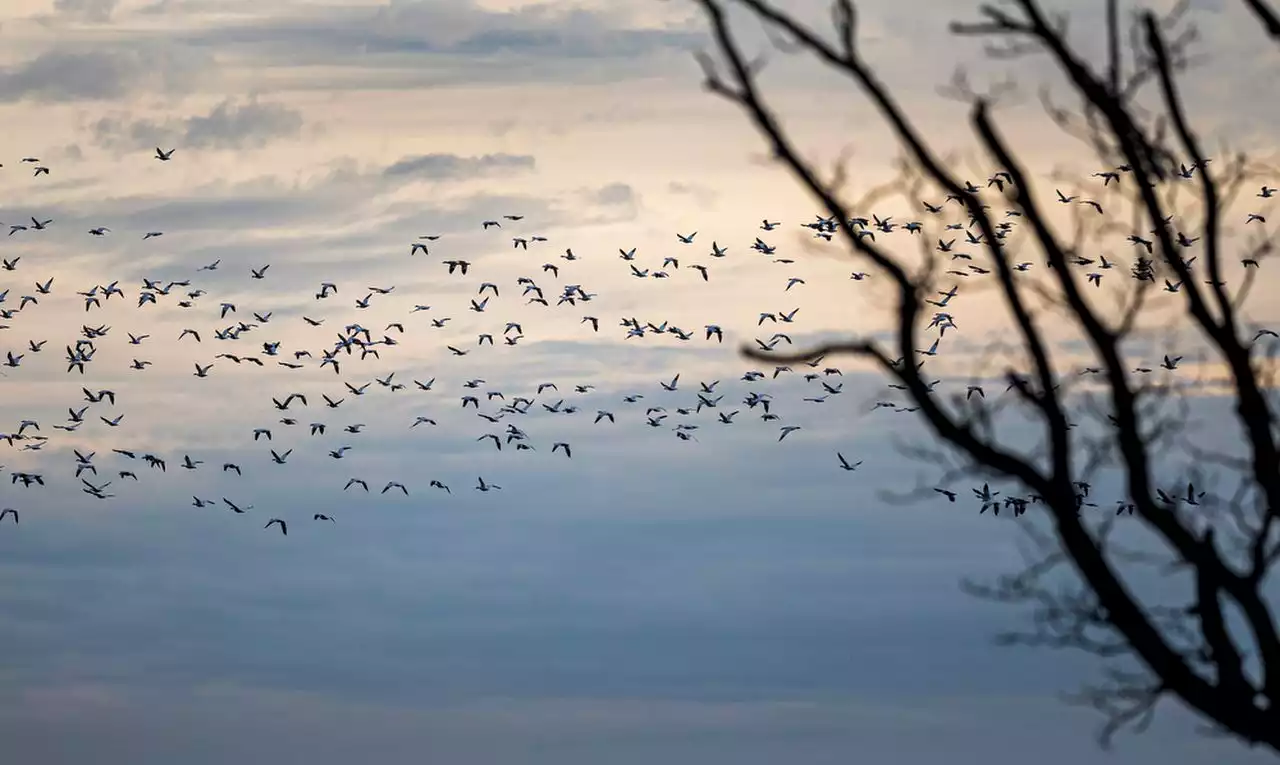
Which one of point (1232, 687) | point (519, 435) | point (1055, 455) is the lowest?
point (1232, 687)

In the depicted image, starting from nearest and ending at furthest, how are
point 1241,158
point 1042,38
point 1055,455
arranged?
1. point 1055,455
2. point 1042,38
3. point 1241,158

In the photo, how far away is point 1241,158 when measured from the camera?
7320 millimetres

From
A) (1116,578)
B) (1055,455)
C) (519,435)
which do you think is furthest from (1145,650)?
(519,435)

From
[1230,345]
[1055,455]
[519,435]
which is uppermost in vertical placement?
[519,435]

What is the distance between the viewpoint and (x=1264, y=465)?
6836 mm

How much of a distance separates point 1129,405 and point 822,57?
5.72 ft

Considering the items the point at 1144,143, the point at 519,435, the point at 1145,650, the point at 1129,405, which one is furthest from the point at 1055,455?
the point at 519,435

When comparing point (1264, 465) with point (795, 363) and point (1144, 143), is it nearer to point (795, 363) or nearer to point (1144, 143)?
point (1144, 143)

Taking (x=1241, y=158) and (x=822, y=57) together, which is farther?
(x=1241, y=158)

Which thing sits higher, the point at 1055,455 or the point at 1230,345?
the point at 1230,345

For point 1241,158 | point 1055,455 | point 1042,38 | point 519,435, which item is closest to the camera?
point 1055,455

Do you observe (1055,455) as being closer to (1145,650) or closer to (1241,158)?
(1145,650)

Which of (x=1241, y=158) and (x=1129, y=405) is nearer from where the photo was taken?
(x=1129, y=405)

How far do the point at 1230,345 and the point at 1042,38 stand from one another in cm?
142
